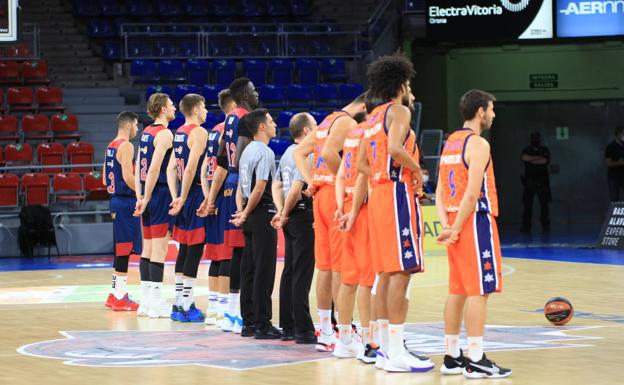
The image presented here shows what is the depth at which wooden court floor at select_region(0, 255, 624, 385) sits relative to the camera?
305 inches

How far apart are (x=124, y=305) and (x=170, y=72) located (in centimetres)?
1286

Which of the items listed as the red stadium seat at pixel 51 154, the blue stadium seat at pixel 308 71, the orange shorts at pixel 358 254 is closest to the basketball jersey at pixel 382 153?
the orange shorts at pixel 358 254

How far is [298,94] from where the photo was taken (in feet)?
79.4

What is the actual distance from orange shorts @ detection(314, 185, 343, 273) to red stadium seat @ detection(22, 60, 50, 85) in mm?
16526

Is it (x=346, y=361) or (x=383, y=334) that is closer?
(x=383, y=334)

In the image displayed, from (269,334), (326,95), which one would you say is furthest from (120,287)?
(326,95)

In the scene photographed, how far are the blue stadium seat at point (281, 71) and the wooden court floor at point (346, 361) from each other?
33.4 feet

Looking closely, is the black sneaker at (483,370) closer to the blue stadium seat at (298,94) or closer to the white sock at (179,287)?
the white sock at (179,287)

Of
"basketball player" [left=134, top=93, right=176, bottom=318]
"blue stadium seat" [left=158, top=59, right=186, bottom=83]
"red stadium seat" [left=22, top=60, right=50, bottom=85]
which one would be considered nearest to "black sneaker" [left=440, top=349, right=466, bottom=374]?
"basketball player" [left=134, top=93, right=176, bottom=318]

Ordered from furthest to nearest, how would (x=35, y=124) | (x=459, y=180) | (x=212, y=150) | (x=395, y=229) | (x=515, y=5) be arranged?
1. (x=35, y=124)
2. (x=515, y=5)
3. (x=212, y=150)
4. (x=395, y=229)
5. (x=459, y=180)

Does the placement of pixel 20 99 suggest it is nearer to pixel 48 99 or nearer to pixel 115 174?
pixel 48 99

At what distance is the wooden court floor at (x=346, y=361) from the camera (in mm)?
7742

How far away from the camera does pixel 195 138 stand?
11125 millimetres

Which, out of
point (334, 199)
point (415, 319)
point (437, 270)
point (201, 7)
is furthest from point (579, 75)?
point (334, 199)
